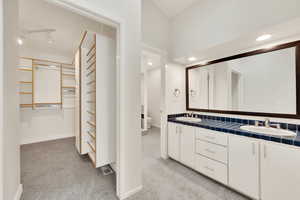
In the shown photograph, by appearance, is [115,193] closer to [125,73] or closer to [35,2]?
[125,73]

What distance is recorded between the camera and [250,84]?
1862 mm

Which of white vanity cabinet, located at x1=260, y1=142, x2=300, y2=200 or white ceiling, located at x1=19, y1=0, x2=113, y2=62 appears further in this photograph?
white ceiling, located at x1=19, y1=0, x2=113, y2=62

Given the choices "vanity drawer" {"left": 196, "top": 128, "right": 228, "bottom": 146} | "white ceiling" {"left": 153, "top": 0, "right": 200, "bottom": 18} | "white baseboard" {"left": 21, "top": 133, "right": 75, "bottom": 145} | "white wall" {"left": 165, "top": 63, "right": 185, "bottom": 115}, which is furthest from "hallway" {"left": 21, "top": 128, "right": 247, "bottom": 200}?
"white ceiling" {"left": 153, "top": 0, "right": 200, "bottom": 18}

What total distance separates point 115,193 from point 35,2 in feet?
9.94

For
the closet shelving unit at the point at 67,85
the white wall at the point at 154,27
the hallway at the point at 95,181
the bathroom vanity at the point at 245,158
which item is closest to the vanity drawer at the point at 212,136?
the bathroom vanity at the point at 245,158

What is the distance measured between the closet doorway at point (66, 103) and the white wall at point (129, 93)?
0.44 feet

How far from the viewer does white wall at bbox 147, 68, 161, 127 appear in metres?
5.10

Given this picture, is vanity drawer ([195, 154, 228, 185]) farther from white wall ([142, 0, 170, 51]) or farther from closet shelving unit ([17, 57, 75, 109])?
closet shelving unit ([17, 57, 75, 109])

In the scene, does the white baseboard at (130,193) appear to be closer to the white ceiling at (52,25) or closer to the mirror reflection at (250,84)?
the mirror reflection at (250,84)

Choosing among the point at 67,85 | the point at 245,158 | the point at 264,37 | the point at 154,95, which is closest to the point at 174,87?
the point at 264,37

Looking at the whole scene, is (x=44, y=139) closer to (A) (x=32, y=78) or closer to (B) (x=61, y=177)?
(A) (x=32, y=78)

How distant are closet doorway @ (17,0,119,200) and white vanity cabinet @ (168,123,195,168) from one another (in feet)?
3.75

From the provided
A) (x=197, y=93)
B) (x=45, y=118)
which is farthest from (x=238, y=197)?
(x=45, y=118)

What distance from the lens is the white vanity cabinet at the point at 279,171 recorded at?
113cm
